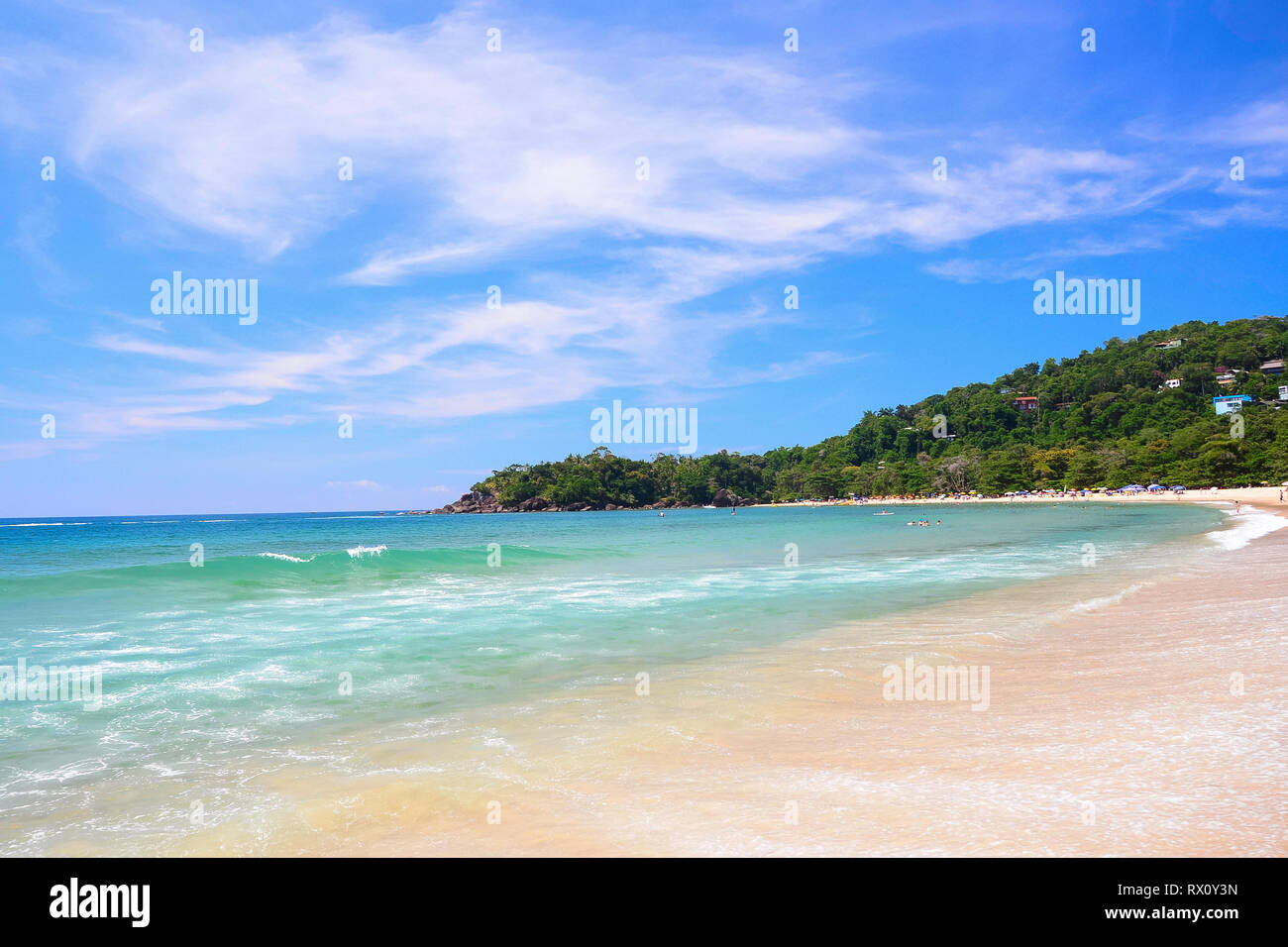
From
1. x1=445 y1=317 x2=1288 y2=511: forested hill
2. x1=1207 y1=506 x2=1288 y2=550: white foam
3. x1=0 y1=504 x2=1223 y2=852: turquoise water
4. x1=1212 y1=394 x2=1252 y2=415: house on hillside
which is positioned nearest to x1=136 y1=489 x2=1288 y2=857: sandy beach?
x1=0 y1=504 x2=1223 y2=852: turquoise water

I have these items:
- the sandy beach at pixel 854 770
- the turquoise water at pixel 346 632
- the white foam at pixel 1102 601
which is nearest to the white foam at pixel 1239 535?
the turquoise water at pixel 346 632

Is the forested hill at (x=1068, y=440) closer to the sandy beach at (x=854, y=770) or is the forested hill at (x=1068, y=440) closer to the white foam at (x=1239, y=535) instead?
the white foam at (x=1239, y=535)

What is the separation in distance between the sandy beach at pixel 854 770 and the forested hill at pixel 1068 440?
100716 millimetres

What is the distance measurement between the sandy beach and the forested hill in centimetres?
10072

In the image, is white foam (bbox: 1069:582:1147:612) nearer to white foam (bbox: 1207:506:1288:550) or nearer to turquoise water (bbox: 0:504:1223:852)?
turquoise water (bbox: 0:504:1223:852)

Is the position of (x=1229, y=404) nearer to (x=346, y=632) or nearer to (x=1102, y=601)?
(x=1102, y=601)

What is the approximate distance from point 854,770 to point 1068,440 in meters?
160

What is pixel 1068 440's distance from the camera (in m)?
142

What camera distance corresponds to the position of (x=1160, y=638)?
9.68 meters

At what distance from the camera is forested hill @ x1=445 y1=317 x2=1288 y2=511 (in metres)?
103

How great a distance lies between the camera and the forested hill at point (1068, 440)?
103 meters

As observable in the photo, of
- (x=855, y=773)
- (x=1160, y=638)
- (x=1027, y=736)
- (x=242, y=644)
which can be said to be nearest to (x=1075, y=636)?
(x=1160, y=638)
